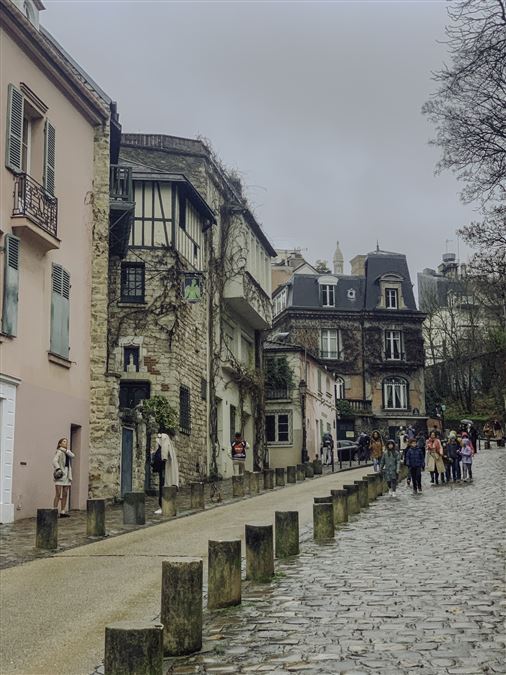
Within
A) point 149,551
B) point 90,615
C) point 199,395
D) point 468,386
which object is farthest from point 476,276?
point 468,386

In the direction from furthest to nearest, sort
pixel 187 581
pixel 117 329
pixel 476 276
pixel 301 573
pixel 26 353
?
pixel 476 276 < pixel 117 329 < pixel 26 353 < pixel 301 573 < pixel 187 581

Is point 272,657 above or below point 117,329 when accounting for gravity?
below

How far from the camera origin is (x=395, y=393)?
62.6m

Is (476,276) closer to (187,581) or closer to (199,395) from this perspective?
(199,395)

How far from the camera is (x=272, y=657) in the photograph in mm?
6047

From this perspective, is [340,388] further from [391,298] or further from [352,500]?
[352,500]

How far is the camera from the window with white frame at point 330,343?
207ft

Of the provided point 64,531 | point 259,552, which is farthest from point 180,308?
point 259,552

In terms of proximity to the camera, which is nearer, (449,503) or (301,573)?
(301,573)

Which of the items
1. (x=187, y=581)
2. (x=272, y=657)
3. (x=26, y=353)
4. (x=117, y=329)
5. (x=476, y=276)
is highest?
(x=476, y=276)

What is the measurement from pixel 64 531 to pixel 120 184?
37.8 feet

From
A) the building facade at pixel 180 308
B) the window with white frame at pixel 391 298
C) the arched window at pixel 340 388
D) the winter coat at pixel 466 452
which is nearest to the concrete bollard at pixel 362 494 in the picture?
the building facade at pixel 180 308

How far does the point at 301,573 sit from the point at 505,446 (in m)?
45.0

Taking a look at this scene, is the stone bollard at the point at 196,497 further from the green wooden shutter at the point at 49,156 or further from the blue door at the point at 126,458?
the green wooden shutter at the point at 49,156
